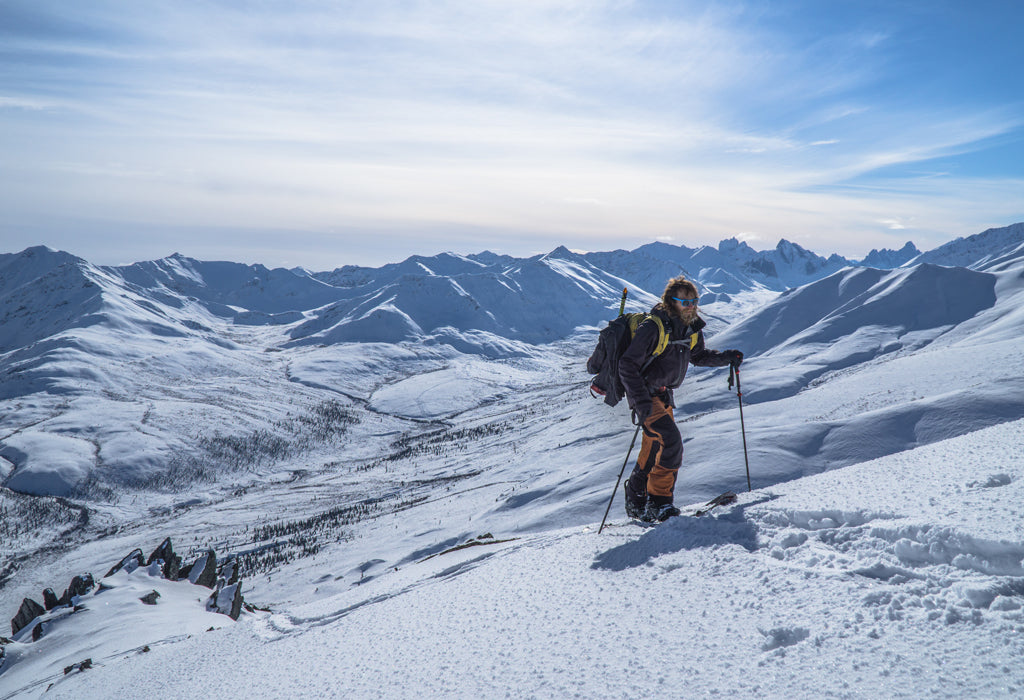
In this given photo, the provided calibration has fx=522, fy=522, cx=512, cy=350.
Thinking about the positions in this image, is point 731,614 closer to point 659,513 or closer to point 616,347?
point 659,513

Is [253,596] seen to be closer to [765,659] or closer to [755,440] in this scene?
[755,440]

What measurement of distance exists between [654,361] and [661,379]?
283 mm

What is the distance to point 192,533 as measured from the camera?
264 ft

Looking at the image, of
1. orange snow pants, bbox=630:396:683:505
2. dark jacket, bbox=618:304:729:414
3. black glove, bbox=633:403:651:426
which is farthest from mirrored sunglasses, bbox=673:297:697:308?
black glove, bbox=633:403:651:426

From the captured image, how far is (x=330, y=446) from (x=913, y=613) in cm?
15046

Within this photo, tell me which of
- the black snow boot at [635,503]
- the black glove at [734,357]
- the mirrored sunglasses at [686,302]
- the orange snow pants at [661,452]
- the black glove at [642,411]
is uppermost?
the mirrored sunglasses at [686,302]

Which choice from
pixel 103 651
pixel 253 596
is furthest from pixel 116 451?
pixel 103 651

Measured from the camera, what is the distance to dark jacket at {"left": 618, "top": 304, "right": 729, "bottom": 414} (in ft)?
23.7

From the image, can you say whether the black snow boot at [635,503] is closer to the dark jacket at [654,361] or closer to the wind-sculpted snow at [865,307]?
the dark jacket at [654,361]

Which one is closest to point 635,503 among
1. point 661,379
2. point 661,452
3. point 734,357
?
point 661,452

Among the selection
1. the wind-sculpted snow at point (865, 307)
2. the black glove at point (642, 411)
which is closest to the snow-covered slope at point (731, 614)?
the black glove at point (642, 411)

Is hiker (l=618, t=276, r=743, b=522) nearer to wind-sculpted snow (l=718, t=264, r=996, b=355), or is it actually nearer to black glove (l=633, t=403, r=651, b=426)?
black glove (l=633, t=403, r=651, b=426)

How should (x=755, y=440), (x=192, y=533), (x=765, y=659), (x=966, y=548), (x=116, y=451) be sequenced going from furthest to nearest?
1. (x=116, y=451)
2. (x=192, y=533)
3. (x=755, y=440)
4. (x=966, y=548)
5. (x=765, y=659)

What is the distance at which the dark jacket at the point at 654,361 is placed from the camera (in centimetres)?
721
